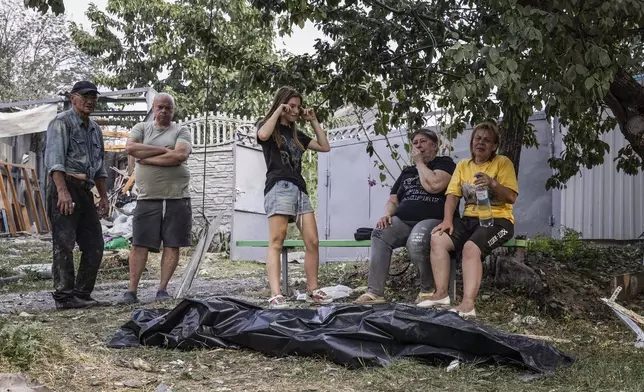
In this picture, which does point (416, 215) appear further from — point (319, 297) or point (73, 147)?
point (73, 147)

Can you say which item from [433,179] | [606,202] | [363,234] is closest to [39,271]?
[363,234]

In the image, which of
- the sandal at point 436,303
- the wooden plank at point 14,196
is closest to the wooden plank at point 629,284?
the sandal at point 436,303

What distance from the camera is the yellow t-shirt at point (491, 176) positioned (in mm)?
5402

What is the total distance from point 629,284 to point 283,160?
2.97 meters

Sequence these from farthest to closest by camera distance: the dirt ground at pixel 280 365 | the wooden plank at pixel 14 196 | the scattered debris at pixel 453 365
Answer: the wooden plank at pixel 14 196, the scattered debris at pixel 453 365, the dirt ground at pixel 280 365

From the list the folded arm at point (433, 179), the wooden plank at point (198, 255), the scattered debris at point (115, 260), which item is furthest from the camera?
the scattered debris at point (115, 260)

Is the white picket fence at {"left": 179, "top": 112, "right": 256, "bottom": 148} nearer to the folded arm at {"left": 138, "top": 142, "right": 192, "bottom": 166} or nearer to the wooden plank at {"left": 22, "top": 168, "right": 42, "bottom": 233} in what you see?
the wooden plank at {"left": 22, "top": 168, "right": 42, "bottom": 233}

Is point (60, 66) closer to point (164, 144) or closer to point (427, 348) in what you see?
point (164, 144)

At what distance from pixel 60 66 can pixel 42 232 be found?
15121 mm

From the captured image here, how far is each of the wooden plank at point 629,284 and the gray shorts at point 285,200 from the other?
2.49m

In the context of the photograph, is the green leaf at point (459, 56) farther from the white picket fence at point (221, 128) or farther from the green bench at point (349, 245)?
the white picket fence at point (221, 128)

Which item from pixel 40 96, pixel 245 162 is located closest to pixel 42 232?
pixel 245 162

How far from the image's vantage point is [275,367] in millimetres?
3781

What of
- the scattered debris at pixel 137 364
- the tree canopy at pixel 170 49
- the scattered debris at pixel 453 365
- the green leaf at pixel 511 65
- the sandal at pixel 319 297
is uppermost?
the tree canopy at pixel 170 49
